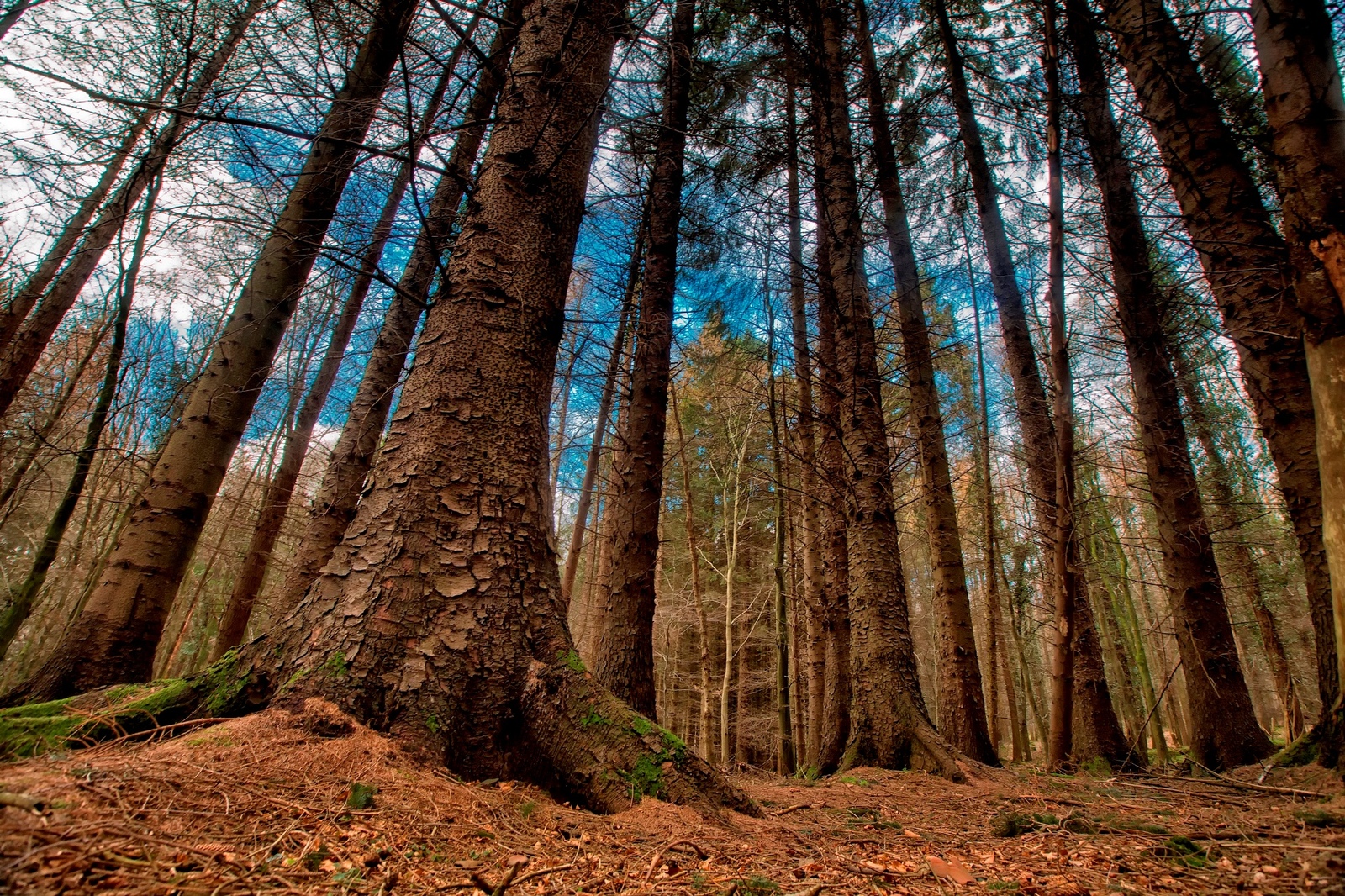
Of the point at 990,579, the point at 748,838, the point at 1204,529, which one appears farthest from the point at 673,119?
the point at 990,579

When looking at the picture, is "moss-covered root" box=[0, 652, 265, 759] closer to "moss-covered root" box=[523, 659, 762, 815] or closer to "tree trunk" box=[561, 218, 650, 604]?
"moss-covered root" box=[523, 659, 762, 815]

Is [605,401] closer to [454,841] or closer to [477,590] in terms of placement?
[477,590]

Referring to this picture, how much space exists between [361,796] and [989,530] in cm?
1050

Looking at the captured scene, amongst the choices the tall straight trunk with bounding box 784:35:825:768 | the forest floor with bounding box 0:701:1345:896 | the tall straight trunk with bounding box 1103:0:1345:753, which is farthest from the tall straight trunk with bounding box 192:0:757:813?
the tall straight trunk with bounding box 784:35:825:768

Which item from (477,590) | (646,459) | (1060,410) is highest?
(646,459)

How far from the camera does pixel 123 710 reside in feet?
5.53

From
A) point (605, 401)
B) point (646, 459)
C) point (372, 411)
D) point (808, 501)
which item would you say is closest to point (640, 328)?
point (646, 459)

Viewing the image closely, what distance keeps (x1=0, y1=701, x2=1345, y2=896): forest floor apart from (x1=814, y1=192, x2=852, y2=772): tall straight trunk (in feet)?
12.6

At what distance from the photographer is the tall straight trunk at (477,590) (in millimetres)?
1804

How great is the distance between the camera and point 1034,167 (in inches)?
340

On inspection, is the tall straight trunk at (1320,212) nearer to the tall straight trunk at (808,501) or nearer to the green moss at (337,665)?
the green moss at (337,665)

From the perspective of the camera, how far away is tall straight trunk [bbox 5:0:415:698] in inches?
115

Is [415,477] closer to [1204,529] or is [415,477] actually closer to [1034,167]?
[1204,529]

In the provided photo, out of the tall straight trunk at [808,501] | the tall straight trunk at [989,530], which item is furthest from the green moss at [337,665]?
the tall straight trunk at [989,530]
